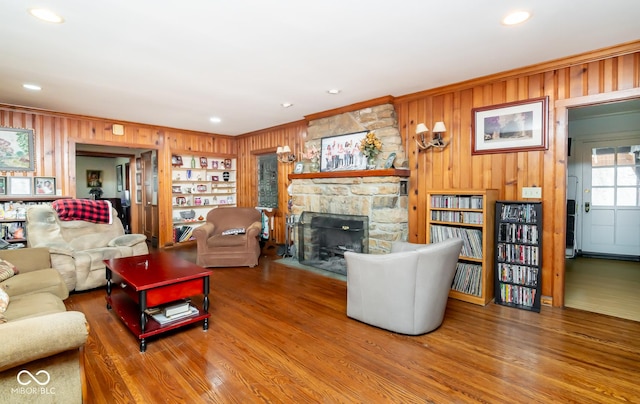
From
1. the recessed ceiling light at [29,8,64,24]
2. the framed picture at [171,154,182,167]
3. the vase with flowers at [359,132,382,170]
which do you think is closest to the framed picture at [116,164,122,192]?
the framed picture at [171,154,182,167]

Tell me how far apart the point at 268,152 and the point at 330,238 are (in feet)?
8.40

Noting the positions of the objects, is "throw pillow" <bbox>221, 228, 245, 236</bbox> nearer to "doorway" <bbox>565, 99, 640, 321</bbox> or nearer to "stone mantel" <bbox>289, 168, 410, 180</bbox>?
"stone mantel" <bbox>289, 168, 410, 180</bbox>

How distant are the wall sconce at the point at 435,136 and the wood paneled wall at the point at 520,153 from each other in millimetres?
86

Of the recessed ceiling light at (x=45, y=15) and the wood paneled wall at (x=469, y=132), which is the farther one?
the wood paneled wall at (x=469, y=132)

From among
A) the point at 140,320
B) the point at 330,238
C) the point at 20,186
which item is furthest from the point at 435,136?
the point at 20,186

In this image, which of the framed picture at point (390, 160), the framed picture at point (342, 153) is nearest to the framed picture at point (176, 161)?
the framed picture at point (342, 153)

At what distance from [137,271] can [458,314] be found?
9.79 ft

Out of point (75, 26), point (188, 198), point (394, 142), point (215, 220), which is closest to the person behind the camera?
point (75, 26)

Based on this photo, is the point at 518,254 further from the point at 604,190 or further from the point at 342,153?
the point at 604,190

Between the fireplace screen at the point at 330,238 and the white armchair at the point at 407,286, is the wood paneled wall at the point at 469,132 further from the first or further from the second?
the white armchair at the point at 407,286

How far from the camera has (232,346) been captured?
2.35m

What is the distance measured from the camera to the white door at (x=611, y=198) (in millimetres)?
5062

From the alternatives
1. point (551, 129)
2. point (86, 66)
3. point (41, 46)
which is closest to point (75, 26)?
point (41, 46)

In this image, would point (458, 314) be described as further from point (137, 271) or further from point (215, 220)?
point (215, 220)
